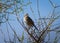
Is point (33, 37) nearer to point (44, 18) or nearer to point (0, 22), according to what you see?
point (44, 18)

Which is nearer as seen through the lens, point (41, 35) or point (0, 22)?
point (41, 35)

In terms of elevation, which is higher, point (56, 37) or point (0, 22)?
point (56, 37)

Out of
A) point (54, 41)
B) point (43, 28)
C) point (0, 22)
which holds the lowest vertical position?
point (0, 22)

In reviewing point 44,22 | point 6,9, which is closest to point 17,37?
point 44,22

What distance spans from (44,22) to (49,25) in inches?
7.1

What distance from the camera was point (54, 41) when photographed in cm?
287

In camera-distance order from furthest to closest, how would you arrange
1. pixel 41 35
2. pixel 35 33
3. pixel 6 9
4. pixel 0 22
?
pixel 0 22 → pixel 6 9 → pixel 35 33 → pixel 41 35

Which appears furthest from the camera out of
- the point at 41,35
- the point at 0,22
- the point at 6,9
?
the point at 0,22

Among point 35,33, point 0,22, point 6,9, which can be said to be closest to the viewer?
point 35,33

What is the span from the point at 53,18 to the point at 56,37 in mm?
349

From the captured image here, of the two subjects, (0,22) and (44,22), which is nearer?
(44,22)

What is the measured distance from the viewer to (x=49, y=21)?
111 inches

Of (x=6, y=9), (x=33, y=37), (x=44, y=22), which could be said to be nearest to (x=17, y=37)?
(x=33, y=37)

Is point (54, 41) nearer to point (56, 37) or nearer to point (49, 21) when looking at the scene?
point (56, 37)
